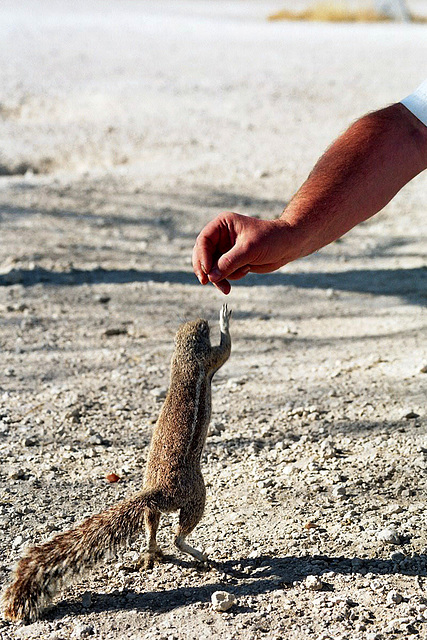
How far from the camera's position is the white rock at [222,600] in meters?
2.50

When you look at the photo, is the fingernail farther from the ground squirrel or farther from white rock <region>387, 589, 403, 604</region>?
white rock <region>387, 589, 403, 604</region>

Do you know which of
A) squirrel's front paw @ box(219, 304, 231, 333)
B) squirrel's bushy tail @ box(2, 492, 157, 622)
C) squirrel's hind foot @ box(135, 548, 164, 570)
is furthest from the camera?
squirrel's front paw @ box(219, 304, 231, 333)

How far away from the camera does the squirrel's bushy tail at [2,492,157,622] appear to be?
2395 millimetres

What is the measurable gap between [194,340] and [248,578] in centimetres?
80

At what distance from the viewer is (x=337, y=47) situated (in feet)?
44.0

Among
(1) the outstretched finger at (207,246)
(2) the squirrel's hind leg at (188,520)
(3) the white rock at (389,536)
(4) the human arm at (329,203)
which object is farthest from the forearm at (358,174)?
(3) the white rock at (389,536)

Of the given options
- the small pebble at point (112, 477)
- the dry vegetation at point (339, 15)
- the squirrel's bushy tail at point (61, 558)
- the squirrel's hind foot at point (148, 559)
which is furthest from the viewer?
the dry vegetation at point (339, 15)

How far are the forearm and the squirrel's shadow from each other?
3.21 ft

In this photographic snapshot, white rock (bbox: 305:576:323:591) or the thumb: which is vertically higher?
the thumb

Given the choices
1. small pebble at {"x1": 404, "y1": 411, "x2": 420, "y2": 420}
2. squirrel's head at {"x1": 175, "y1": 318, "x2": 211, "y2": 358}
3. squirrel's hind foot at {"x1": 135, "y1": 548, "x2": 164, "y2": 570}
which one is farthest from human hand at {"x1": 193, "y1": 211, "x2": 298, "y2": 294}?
small pebble at {"x1": 404, "y1": 411, "x2": 420, "y2": 420}

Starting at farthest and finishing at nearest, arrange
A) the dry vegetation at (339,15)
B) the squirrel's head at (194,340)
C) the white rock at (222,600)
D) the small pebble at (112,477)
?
the dry vegetation at (339,15), the small pebble at (112,477), the squirrel's head at (194,340), the white rock at (222,600)

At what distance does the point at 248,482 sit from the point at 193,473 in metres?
0.63

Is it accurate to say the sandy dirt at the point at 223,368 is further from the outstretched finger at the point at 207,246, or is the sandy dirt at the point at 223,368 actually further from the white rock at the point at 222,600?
the outstretched finger at the point at 207,246

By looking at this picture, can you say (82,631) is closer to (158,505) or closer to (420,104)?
(158,505)
